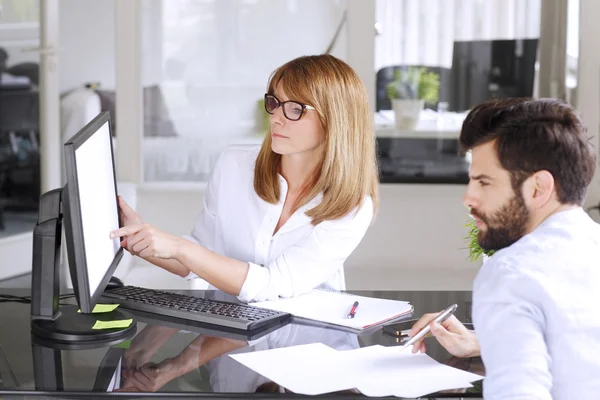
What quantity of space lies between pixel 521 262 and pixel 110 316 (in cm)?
93

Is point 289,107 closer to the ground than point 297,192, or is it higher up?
higher up

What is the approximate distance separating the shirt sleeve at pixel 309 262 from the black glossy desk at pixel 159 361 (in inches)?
8.9

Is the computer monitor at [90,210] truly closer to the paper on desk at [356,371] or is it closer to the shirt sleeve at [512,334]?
Answer: the paper on desk at [356,371]

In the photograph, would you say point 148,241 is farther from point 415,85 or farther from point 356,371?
point 415,85

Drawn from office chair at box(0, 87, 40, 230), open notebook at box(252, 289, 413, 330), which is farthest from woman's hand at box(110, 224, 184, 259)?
office chair at box(0, 87, 40, 230)

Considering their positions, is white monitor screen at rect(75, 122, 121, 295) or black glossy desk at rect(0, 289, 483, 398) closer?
black glossy desk at rect(0, 289, 483, 398)

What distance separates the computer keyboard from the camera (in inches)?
75.4

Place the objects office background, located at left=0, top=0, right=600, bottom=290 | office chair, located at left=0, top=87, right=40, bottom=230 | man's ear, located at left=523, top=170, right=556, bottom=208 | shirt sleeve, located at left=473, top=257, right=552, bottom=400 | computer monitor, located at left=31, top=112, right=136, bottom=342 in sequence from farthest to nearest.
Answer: office chair, located at left=0, top=87, right=40, bottom=230 → office background, located at left=0, top=0, right=600, bottom=290 → computer monitor, located at left=31, top=112, right=136, bottom=342 → man's ear, located at left=523, top=170, right=556, bottom=208 → shirt sleeve, located at left=473, top=257, right=552, bottom=400

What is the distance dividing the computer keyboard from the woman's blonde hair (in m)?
0.45

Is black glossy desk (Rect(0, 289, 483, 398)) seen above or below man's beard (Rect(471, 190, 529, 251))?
below

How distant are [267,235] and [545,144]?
1.17m

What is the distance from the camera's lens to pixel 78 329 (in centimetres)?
180

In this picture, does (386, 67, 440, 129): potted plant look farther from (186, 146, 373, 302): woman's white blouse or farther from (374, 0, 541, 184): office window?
(186, 146, 373, 302): woman's white blouse

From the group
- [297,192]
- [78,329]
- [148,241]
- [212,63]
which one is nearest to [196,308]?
[148,241]
